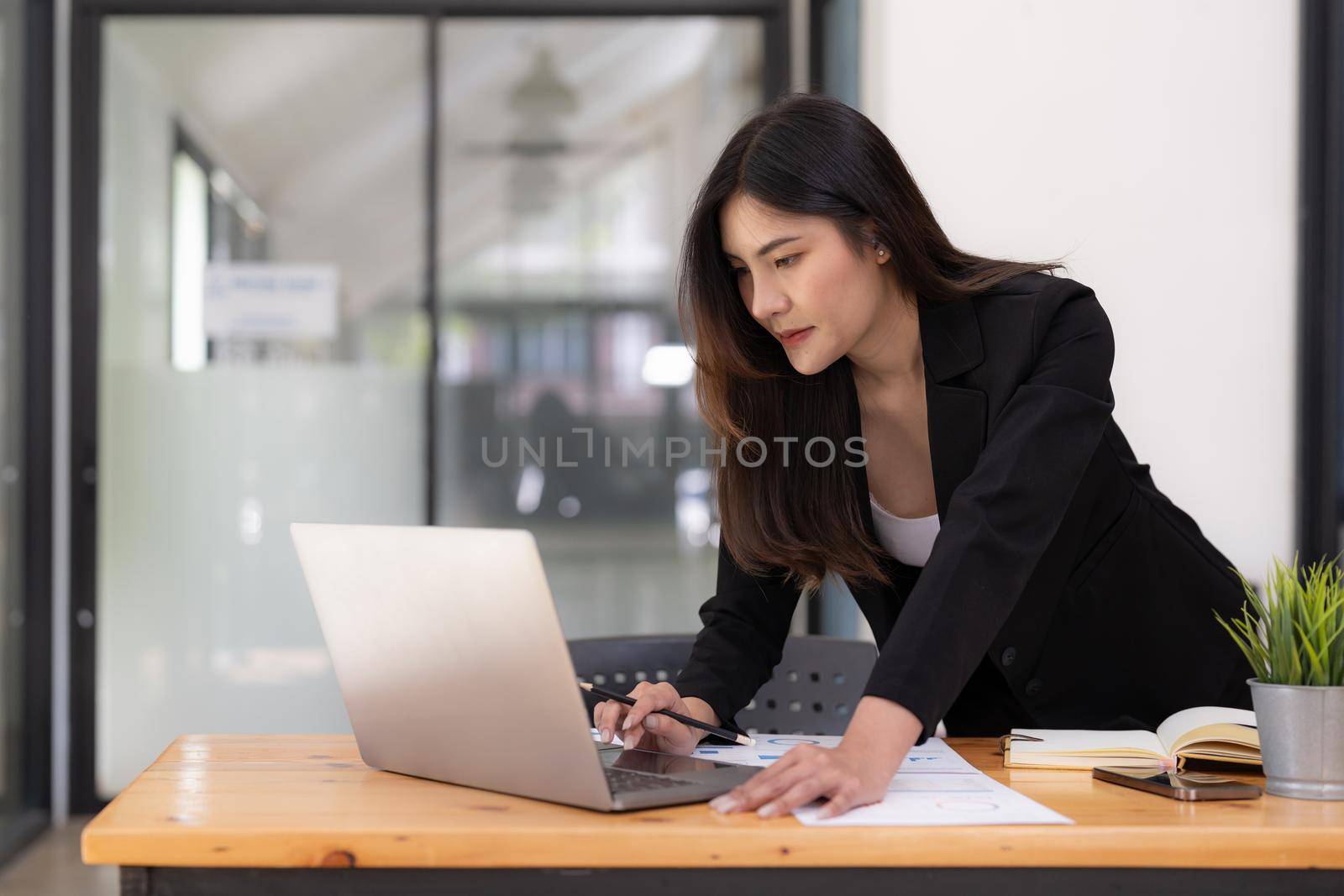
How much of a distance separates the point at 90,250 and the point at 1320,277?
11.0 ft

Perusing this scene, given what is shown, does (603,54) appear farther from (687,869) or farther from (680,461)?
(687,869)

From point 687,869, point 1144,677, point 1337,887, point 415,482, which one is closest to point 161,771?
point 687,869

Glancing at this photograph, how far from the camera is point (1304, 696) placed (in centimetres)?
101

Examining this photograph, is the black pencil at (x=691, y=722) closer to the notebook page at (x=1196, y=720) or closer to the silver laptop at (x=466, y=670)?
the silver laptop at (x=466, y=670)

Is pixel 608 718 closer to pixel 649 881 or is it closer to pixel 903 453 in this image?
pixel 649 881

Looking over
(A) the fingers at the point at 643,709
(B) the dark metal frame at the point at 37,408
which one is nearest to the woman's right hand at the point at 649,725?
(A) the fingers at the point at 643,709

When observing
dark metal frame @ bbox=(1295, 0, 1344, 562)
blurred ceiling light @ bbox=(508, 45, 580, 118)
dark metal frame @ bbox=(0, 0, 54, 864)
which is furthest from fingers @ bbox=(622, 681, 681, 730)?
dark metal frame @ bbox=(0, 0, 54, 864)

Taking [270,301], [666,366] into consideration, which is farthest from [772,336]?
[270,301]

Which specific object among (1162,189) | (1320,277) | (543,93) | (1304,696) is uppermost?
(543,93)

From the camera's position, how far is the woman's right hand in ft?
3.96

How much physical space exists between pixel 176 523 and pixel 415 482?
0.74m

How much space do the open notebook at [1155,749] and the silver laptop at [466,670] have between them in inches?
11.5

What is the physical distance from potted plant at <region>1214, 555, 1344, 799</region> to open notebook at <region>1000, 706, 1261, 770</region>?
0.29 feet

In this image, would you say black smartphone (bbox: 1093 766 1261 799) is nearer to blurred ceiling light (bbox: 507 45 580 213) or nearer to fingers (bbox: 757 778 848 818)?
fingers (bbox: 757 778 848 818)
